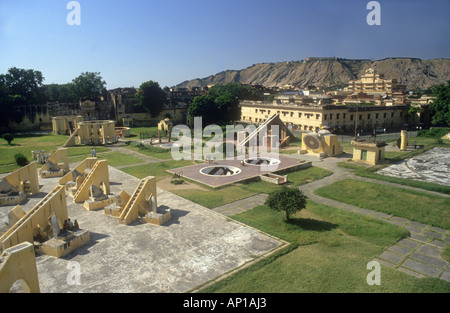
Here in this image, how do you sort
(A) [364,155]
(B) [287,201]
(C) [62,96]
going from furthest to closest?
1. (C) [62,96]
2. (A) [364,155]
3. (B) [287,201]

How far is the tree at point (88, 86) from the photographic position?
2753 inches

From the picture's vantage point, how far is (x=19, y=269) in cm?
1066

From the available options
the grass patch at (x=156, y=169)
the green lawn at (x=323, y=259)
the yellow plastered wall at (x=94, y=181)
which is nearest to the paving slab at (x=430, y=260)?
the green lawn at (x=323, y=259)

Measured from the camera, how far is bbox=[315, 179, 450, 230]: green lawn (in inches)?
742

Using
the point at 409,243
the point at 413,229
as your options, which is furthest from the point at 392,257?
the point at 413,229

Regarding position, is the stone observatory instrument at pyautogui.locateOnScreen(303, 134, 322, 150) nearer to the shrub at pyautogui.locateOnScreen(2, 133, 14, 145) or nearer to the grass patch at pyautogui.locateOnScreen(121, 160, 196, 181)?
the grass patch at pyautogui.locateOnScreen(121, 160, 196, 181)

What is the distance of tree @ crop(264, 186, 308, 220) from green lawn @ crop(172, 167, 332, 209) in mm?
4273

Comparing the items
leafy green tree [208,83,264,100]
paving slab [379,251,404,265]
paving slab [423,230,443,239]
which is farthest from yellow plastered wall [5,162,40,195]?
leafy green tree [208,83,264,100]

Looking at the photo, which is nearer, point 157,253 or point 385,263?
point 385,263

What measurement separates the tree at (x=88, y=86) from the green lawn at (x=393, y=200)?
57921 mm

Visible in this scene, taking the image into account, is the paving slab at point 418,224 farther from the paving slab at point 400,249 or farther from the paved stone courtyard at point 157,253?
the paved stone courtyard at point 157,253

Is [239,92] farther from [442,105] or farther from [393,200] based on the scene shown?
[393,200]

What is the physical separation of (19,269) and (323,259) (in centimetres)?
1149

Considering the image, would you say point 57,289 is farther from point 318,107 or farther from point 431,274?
point 318,107
